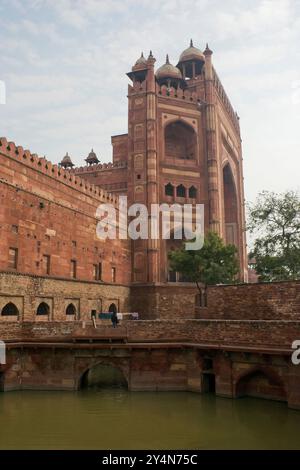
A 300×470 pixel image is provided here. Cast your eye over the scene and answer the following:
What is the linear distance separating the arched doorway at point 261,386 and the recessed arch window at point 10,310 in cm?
974

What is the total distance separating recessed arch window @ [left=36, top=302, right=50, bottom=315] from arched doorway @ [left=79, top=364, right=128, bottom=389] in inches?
135

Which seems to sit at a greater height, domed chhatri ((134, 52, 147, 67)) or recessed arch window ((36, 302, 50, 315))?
domed chhatri ((134, 52, 147, 67))

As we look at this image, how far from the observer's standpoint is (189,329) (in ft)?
53.9

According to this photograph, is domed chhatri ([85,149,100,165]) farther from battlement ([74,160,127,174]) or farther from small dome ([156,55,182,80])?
small dome ([156,55,182,80])

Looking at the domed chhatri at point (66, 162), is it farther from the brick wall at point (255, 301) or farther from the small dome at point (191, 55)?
the brick wall at point (255, 301)

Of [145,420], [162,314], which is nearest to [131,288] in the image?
[162,314]

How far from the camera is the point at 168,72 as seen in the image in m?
33.5

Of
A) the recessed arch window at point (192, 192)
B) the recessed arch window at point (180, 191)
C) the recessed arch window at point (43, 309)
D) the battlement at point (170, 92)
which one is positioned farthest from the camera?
the recessed arch window at point (192, 192)

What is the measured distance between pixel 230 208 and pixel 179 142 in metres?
9.73

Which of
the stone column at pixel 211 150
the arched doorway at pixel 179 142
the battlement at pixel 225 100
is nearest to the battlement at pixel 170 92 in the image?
the stone column at pixel 211 150

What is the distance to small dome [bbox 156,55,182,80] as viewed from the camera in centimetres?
3347

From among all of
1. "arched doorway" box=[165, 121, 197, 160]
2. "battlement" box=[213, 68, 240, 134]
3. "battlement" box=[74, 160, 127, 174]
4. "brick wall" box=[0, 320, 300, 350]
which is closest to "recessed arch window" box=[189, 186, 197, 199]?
"arched doorway" box=[165, 121, 197, 160]

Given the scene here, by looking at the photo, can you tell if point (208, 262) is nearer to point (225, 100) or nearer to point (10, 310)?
point (10, 310)

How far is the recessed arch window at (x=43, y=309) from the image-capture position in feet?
64.5
